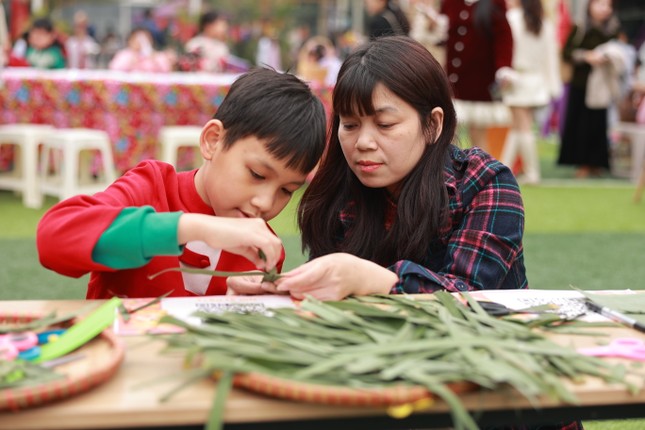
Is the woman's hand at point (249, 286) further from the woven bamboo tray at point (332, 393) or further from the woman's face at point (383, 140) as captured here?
the woven bamboo tray at point (332, 393)

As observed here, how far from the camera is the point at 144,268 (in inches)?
65.7

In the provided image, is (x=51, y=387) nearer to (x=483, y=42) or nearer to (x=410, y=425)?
(x=410, y=425)

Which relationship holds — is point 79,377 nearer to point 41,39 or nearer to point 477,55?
point 477,55

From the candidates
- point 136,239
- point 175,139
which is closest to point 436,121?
point 136,239

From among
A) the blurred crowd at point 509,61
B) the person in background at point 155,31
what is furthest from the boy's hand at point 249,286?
the person in background at point 155,31

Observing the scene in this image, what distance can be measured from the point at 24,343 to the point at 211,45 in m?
7.79

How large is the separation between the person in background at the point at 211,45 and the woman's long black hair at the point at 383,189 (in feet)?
20.1

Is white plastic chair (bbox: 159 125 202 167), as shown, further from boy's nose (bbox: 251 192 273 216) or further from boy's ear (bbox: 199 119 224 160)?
boy's nose (bbox: 251 192 273 216)

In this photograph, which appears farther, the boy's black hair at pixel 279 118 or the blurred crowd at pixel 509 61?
the blurred crowd at pixel 509 61

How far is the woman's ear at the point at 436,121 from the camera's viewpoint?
6.04 feet

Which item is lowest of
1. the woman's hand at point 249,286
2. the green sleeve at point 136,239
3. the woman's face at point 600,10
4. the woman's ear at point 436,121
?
the woman's hand at point 249,286

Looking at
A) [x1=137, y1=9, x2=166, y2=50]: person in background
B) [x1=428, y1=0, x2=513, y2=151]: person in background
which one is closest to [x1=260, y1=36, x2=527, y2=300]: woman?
[x1=428, y1=0, x2=513, y2=151]: person in background

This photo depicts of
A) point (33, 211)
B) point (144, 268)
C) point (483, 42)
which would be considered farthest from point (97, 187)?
point (144, 268)

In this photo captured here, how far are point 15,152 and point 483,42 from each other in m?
3.73
